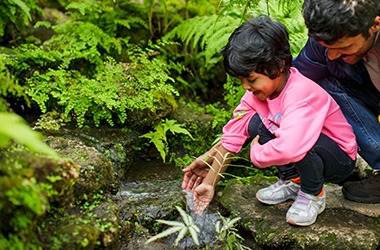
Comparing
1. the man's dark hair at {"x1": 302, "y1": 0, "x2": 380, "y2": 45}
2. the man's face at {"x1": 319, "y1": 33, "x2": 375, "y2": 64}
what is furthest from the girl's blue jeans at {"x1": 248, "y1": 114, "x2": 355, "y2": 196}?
the man's dark hair at {"x1": 302, "y1": 0, "x2": 380, "y2": 45}

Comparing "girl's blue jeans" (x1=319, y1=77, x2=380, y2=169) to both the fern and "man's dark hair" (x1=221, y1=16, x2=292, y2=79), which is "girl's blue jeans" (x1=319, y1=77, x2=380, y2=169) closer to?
"man's dark hair" (x1=221, y1=16, x2=292, y2=79)

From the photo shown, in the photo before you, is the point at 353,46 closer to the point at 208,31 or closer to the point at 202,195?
the point at 202,195

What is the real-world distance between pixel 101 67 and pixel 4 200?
3.10m

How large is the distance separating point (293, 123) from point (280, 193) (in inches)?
32.1

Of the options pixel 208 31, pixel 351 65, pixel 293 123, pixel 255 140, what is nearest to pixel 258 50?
pixel 293 123

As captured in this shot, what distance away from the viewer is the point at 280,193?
3760mm

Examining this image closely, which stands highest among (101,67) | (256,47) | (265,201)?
(256,47)

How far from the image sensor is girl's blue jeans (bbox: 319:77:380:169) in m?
3.60

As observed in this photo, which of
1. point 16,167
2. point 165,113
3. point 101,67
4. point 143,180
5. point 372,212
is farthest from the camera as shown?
point 101,67

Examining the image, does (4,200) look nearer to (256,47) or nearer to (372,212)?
(256,47)

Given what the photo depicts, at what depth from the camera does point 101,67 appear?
5133 mm

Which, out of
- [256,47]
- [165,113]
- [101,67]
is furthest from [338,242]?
[101,67]

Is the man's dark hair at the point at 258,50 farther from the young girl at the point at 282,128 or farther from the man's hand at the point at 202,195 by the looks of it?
the man's hand at the point at 202,195

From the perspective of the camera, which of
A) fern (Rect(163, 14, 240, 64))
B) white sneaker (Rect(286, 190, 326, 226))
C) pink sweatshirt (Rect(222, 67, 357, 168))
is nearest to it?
pink sweatshirt (Rect(222, 67, 357, 168))
